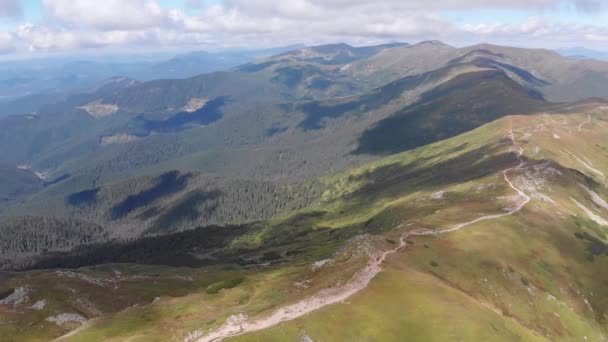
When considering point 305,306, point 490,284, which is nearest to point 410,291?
point 305,306

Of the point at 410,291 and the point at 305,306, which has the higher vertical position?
the point at 305,306

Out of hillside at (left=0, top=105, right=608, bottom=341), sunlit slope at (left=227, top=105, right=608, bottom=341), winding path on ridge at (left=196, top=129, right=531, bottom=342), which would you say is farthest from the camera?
hillside at (left=0, top=105, right=608, bottom=341)

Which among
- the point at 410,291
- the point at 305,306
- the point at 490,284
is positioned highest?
the point at 305,306

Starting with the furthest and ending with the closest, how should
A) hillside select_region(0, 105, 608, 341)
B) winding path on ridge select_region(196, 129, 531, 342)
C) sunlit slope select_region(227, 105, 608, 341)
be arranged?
hillside select_region(0, 105, 608, 341), sunlit slope select_region(227, 105, 608, 341), winding path on ridge select_region(196, 129, 531, 342)

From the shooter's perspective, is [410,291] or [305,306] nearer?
[305,306]

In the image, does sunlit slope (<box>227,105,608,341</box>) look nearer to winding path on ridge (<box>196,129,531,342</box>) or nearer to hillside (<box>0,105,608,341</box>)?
hillside (<box>0,105,608,341</box>)

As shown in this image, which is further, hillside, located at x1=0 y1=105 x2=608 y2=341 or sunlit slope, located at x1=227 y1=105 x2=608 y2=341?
hillside, located at x1=0 y1=105 x2=608 y2=341

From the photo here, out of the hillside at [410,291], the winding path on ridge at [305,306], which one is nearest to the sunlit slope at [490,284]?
the hillside at [410,291]

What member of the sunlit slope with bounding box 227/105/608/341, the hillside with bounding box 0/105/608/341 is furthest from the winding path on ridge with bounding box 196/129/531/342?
the sunlit slope with bounding box 227/105/608/341

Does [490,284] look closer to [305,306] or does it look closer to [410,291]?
[410,291]

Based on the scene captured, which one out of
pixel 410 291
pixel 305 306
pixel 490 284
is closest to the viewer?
pixel 305 306

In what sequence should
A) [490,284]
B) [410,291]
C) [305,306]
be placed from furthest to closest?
[490,284], [410,291], [305,306]

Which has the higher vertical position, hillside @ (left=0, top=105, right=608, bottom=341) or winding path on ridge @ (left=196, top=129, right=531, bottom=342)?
winding path on ridge @ (left=196, top=129, right=531, bottom=342)
